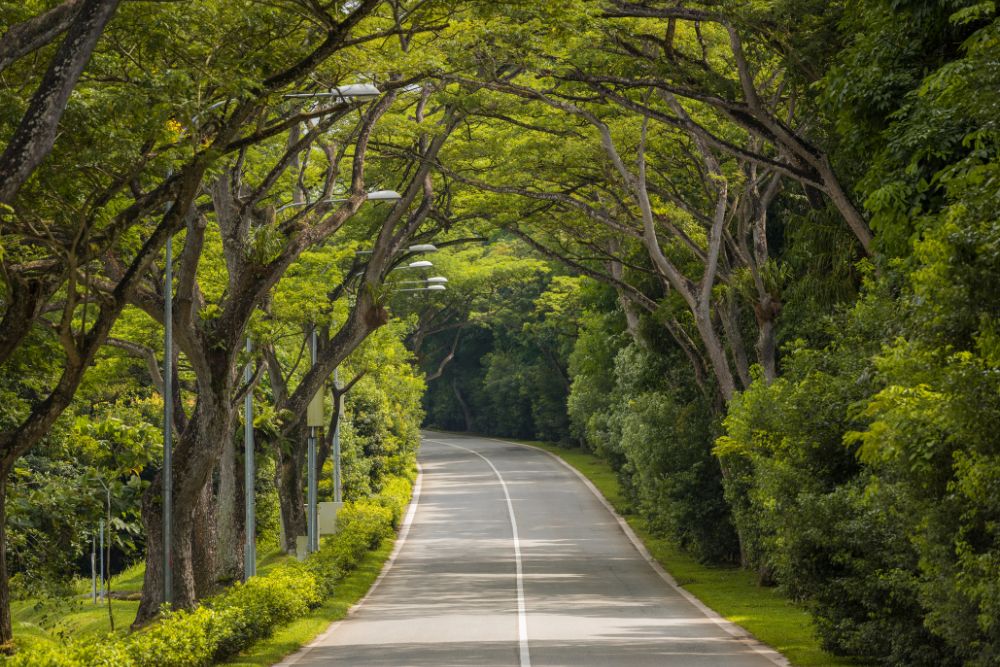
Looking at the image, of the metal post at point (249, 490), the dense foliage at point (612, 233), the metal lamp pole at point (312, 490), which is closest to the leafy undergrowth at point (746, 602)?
the dense foliage at point (612, 233)

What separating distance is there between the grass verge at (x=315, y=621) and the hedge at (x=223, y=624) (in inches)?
6.6

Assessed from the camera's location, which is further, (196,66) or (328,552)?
(328,552)

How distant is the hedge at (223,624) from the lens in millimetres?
13477

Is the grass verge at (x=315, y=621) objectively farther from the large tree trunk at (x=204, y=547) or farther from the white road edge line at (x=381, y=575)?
the large tree trunk at (x=204, y=547)

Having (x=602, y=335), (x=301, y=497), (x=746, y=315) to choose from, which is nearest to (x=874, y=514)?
(x=746, y=315)

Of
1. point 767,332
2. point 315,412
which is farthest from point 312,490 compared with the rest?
point 767,332

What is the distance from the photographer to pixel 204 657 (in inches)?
666

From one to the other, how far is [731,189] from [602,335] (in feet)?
A: 63.4

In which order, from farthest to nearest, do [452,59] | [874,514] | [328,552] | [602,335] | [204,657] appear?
[602,335] < [328,552] < [452,59] < [204,657] < [874,514]

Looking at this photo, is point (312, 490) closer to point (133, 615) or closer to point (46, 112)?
point (133, 615)

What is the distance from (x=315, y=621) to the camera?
24.4 meters

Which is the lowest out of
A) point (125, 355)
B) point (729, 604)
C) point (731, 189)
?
point (729, 604)

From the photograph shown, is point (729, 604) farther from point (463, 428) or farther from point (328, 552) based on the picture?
point (463, 428)

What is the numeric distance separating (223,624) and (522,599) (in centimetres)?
1054
